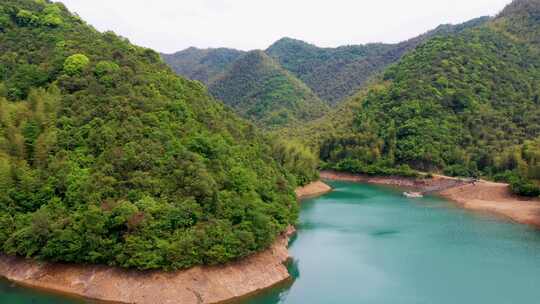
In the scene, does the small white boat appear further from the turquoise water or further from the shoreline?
the turquoise water

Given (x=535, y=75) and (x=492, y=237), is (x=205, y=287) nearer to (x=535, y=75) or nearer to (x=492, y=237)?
(x=492, y=237)

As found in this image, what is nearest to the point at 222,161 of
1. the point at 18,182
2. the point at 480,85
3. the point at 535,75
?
the point at 18,182

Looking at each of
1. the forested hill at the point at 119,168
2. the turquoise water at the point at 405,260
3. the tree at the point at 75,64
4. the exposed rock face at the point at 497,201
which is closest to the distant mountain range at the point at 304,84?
the exposed rock face at the point at 497,201

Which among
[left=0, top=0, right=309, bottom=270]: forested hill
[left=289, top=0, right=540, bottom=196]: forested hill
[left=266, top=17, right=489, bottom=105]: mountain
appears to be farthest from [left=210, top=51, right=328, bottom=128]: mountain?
[left=0, top=0, right=309, bottom=270]: forested hill

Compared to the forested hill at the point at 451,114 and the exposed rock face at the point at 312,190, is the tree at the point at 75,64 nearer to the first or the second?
the exposed rock face at the point at 312,190

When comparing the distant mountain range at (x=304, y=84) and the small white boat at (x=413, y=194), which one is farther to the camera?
the distant mountain range at (x=304, y=84)

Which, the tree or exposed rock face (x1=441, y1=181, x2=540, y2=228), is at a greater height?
the tree
